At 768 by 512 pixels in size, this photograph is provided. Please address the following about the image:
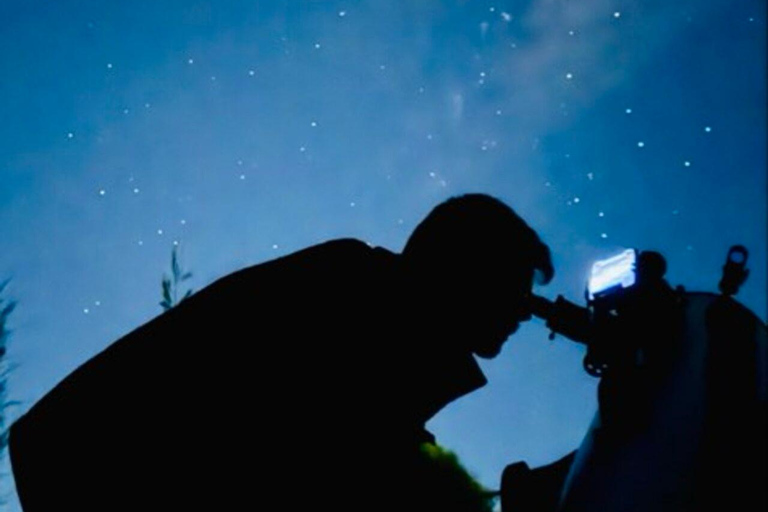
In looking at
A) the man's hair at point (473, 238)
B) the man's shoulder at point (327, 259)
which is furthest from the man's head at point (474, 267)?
A: the man's shoulder at point (327, 259)

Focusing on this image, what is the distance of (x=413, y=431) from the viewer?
59.1 inches

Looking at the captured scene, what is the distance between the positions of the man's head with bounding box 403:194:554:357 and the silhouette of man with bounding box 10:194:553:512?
0.10 meters

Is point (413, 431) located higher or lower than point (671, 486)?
higher

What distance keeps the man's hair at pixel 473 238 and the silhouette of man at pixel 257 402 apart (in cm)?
17

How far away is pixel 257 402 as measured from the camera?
1.25 metres

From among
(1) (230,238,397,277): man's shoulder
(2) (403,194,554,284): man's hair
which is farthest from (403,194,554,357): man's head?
(1) (230,238,397,277): man's shoulder

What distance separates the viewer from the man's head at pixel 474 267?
1705 mm

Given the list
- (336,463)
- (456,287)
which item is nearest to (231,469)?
(336,463)

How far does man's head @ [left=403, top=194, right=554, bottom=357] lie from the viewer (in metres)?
1.71

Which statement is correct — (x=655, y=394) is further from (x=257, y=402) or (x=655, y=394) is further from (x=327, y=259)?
(x=257, y=402)

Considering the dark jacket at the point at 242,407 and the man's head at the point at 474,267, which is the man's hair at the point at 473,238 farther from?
the dark jacket at the point at 242,407

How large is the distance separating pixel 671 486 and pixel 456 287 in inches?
32.4

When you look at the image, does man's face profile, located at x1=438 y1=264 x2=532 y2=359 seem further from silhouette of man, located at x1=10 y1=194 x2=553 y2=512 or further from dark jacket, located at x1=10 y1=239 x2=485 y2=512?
dark jacket, located at x1=10 y1=239 x2=485 y2=512

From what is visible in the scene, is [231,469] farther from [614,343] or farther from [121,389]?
[614,343]
